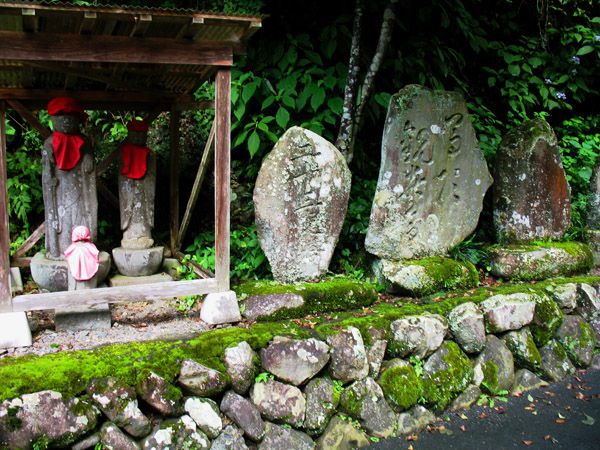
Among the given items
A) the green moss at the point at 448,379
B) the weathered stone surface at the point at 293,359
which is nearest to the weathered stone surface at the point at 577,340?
the green moss at the point at 448,379

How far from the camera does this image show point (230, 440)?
3.84 metres

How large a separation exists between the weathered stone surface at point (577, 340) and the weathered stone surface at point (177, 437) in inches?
155

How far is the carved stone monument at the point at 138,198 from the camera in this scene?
5.33m

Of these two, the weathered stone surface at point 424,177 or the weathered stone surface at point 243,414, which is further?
the weathered stone surface at point 424,177

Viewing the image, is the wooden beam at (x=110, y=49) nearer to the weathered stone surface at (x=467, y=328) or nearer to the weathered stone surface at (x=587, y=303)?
the weathered stone surface at (x=467, y=328)

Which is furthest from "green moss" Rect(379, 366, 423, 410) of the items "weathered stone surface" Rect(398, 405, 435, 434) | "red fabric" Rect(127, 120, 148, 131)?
"red fabric" Rect(127, 120, 148, 131)

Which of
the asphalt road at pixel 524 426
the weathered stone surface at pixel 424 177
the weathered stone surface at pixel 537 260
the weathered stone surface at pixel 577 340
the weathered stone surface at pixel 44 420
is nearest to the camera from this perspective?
the weathered stone surface at pixel 44 420

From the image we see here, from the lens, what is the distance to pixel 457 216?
589cm

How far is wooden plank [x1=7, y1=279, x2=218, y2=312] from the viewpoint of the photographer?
13.4 ft

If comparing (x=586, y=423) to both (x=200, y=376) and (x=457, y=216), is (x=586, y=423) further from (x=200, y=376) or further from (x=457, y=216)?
(x=200, y=376)

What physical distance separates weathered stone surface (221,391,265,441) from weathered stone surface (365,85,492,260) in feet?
7.27

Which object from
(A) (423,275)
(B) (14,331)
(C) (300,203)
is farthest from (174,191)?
(A) (423,275)

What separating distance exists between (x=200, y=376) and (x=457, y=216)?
3.35 metres

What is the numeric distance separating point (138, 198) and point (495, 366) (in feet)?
12.5
